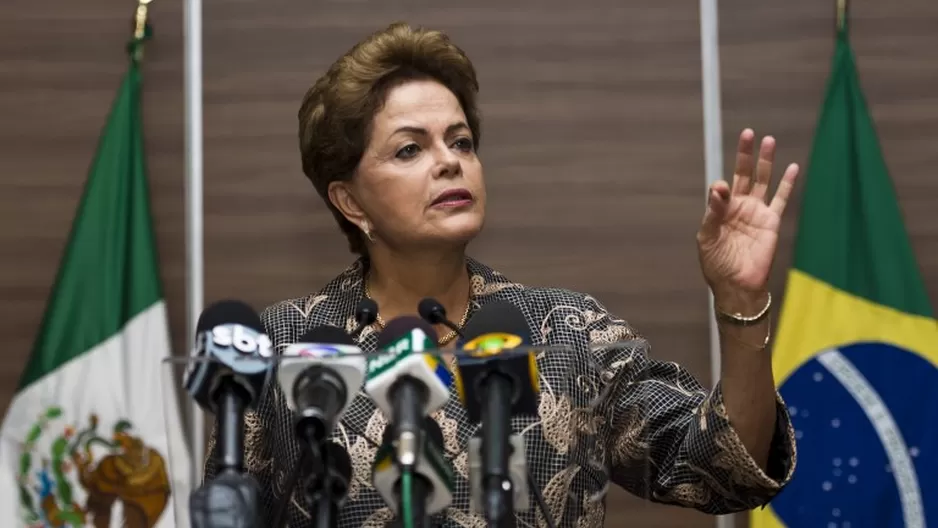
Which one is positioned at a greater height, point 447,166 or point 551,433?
point 447,166

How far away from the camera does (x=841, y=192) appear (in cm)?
297

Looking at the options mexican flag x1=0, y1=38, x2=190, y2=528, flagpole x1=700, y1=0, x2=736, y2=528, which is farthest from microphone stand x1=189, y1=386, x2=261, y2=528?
flagpole x1=700, y1=0, x2=736, y2=528

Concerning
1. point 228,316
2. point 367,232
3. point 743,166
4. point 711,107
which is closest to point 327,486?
point 228,316

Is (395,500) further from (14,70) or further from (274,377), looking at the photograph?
(14,70)

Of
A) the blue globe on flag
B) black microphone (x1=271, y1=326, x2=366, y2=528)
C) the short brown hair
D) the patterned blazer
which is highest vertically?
the short brown hair

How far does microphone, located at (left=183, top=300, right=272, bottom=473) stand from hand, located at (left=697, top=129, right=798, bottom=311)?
0.77 metres

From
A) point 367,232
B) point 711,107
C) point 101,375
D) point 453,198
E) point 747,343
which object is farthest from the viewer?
point 711,107

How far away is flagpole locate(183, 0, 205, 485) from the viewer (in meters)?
3.20

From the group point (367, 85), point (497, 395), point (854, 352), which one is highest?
point (367, 85)

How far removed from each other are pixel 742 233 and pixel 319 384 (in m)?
0.81

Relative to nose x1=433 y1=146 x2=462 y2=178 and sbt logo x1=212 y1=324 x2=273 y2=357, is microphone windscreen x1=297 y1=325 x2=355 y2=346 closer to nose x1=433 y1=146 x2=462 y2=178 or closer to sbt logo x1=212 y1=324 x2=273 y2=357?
sbt logo x1=212 y1=324 x2=273 y2=357

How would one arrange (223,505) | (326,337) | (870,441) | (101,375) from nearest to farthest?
(223,505)
(326,337)
(870,441)
(101,375)

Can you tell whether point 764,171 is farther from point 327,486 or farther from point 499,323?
point 327,486

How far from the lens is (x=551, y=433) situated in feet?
4.85
